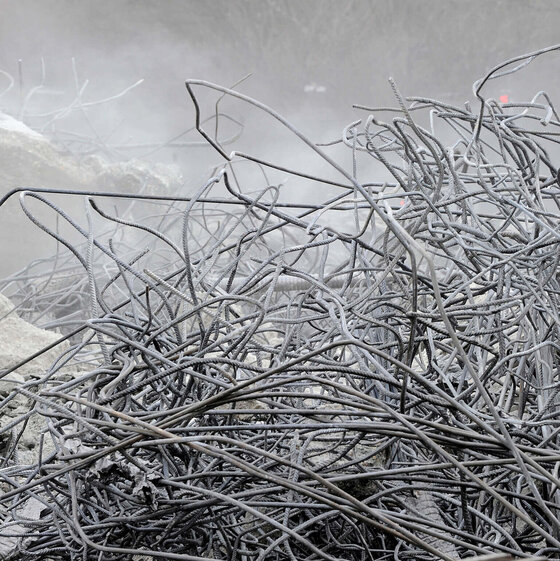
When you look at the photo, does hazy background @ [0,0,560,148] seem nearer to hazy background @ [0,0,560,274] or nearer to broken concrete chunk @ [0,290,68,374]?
hazy background @ [0,0,560,274]

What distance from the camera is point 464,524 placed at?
2.54 ft

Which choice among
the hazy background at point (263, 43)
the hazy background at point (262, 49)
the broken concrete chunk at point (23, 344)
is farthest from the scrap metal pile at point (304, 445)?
the hazy background at point (263, 43)

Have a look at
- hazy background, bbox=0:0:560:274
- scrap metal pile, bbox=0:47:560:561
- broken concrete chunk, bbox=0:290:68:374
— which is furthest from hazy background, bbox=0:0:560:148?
scrap metal pile, bbox=0:47:560:561

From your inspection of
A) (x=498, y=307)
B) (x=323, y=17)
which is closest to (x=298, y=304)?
(x=498, y=307)

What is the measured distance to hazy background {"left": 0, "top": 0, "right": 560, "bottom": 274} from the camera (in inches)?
226

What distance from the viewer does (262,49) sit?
607 centimetres

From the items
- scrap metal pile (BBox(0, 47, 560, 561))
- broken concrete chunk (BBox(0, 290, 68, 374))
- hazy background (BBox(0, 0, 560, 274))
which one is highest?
hazy background (BBox(0, 0, 560, 274))

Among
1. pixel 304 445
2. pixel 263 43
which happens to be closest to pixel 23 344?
pixel 304 445

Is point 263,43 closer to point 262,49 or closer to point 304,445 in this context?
point 262,49

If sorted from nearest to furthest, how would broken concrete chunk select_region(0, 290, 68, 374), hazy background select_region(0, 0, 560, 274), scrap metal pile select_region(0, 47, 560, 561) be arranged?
scrap metal pile select_region(0, 47, 560, 561), broken concrete chunk select_region(0, 290, 68, 374), hazy background select_region(0, 0, 560, 274)

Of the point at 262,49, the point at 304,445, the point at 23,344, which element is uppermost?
the point at 262,49

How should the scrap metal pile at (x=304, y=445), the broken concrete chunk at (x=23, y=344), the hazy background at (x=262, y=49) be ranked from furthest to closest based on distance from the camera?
the hazy background at (x=262, y=49) → the broken concrete chunk at (x=23, y=344) → the scrap metal pile at (x=304, y=445)

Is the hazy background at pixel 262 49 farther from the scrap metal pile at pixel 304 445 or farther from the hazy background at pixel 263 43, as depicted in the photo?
the scrap metal pile at pixel 304 445

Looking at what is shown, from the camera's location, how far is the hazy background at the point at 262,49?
5738 millimetres
